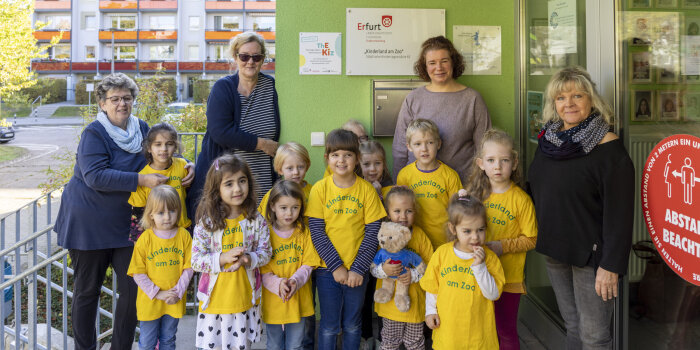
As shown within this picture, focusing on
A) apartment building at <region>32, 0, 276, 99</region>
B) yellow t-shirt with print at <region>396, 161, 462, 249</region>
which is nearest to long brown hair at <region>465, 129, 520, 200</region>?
yellow t-shirt with print at <region>396, 161, 462, 249</region>

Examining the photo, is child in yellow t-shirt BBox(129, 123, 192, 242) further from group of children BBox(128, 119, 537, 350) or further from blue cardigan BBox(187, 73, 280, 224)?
blue cardigan BBox(187, 73, 280, 224)

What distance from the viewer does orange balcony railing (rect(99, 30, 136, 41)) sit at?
48.4m

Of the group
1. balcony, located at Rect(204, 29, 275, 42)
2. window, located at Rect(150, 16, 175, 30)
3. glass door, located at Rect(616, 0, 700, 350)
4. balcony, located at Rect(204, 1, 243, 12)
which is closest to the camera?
glass door, located at Rect(616, 0, 700, 350)

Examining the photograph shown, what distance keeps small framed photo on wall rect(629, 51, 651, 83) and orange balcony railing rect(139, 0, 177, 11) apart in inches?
1948

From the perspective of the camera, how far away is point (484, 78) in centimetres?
436

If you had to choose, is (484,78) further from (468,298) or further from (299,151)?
(468,298)

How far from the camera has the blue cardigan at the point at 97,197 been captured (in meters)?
3.19

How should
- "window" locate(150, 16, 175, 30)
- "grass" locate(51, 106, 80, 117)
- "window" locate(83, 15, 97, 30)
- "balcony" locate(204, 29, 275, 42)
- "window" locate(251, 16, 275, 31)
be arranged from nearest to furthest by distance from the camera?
"grass" locate(51, 106, 80, 117)
"window" locate(251, 16, 275, 31)
"balcony" locate(204, 29, 275, 42)
"window" locate(150, 16, 175, 30)
"window" locate(83, 15, 97, 30)

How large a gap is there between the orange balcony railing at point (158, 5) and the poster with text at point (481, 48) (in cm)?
4777

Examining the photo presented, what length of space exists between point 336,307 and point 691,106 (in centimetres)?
198

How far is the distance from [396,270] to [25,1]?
37.4 ft

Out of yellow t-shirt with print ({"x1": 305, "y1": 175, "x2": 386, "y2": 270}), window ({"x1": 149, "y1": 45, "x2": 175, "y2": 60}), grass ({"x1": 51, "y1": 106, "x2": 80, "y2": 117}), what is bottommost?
yellow t-shirt with print ({"x1": 305, "y1": 175, "x2": 386, "y2": 270})

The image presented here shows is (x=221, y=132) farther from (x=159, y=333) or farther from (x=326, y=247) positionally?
(x=159, y=333)

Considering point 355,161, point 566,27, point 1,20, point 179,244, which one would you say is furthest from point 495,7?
point 1,20
